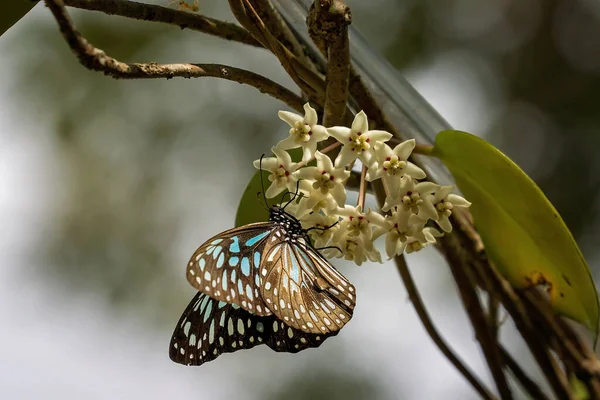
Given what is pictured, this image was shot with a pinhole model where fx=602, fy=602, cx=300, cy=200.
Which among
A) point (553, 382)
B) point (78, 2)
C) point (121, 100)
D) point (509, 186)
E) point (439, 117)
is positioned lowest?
point (553, 382)

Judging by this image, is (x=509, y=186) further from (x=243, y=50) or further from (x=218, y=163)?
(x=218, y=163)

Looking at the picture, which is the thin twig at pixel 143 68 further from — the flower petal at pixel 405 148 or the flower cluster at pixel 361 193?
the flower petal at pixel 405 148

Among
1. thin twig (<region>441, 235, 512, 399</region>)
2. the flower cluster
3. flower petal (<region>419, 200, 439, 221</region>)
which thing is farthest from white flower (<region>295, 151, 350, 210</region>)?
thin twig (<region>441, 235, 512, 399</region>)

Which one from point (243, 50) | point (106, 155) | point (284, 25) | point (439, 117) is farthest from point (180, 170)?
point (284, 25)

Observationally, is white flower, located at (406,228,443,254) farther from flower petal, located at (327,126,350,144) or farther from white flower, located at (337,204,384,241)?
flower petal, located at (327,126,350,144)

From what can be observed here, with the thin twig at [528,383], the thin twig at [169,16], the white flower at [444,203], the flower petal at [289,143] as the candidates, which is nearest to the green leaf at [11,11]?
the thin twig at [169,16]

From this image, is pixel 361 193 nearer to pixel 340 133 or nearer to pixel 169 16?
pixel 340 133
